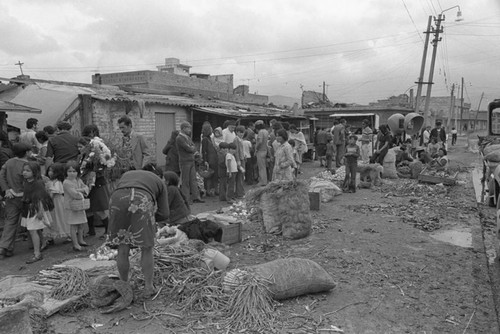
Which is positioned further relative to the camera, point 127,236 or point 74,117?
point 74,117

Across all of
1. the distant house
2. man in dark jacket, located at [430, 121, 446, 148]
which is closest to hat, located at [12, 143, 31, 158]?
the distant house

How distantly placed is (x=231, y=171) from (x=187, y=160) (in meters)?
1.27

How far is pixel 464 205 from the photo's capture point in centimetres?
975

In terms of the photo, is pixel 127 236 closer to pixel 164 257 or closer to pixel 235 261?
pixel 164 257

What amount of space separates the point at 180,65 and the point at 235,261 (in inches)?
1133

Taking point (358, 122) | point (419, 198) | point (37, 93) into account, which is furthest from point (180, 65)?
point (419, 198)

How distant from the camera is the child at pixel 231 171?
9.59 metres

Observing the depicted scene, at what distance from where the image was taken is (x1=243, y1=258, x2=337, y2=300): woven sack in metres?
4.35

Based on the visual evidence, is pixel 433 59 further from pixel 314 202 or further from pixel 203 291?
pixel 203 291

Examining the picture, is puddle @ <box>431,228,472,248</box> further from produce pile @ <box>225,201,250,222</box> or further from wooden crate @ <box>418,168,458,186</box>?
wooden crate @ <box>418,168,458,186</box>

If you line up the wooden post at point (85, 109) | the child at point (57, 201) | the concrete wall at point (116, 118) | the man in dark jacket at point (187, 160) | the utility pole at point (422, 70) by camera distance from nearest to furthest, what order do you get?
the child at point (57, 201) < the man in dark jacket at point (187, 160) < the wooden post at point (85, 109) < the concrete wall at point (116, 118) < the utility pole at point (422, 70)

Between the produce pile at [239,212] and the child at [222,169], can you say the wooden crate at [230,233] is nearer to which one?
the produce pile at [239,212]

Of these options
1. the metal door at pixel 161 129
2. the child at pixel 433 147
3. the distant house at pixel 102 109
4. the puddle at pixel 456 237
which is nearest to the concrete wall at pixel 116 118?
the distant house at pixel 102 109

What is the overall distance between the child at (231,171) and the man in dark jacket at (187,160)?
2.72ft
